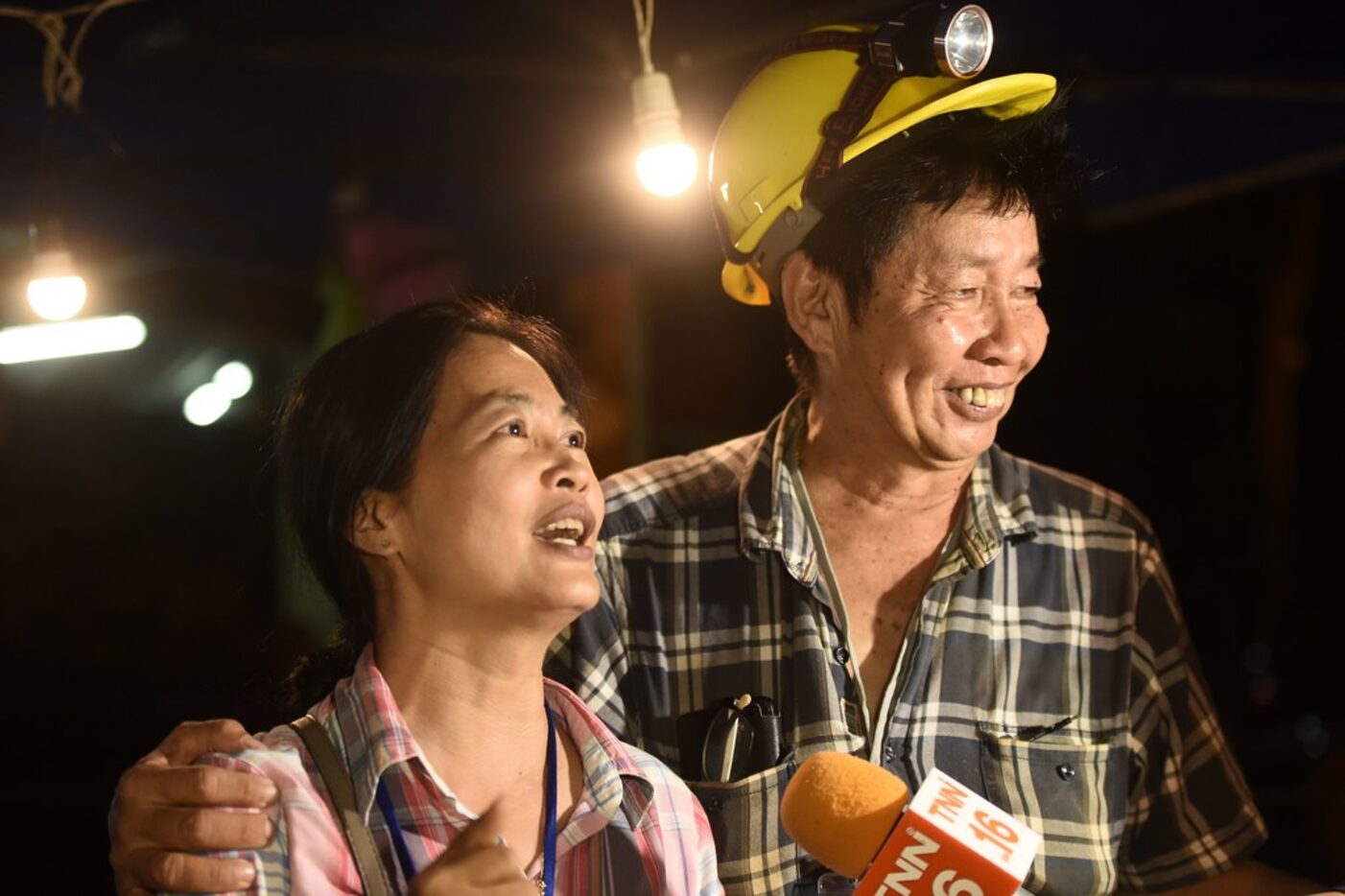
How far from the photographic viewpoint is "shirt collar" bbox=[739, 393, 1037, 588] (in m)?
3.17

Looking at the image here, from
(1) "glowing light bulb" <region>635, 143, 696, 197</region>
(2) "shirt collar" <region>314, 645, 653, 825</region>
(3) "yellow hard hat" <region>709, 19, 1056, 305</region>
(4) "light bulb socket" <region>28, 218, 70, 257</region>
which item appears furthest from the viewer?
(4) "light bulb socket" <region>28, 218, 70, 257</region>

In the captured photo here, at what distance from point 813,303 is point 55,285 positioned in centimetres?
251

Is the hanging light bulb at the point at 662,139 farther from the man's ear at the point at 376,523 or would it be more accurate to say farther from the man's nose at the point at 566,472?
the man's ear at the point at 376,523

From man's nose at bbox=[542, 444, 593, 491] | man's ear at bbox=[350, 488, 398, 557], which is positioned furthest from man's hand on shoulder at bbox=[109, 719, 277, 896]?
man's nose at bbox=[542, 444, 593, 491]

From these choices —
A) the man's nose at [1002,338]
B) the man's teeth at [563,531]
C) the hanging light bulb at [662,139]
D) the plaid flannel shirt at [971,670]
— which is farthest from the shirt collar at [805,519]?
the hanging light bulb at [662,139]

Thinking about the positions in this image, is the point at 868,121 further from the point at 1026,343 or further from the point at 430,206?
the point at 430,206

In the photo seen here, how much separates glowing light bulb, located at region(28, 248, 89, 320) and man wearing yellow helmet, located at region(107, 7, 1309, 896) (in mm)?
2148

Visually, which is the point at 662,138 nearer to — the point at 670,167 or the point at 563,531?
the point at 670,167

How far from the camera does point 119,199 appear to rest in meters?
5.55

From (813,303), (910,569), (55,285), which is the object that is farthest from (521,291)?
(55,285)

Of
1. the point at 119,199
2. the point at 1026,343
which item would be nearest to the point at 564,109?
the point at 119,199

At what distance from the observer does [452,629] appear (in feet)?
7.82

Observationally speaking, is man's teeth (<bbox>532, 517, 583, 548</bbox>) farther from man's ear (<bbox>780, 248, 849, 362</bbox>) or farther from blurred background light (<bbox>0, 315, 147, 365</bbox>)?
blurred background light (<bbox>0, 315, 147, 365</bbox>)

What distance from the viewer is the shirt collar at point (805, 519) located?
3.17 m
